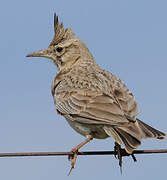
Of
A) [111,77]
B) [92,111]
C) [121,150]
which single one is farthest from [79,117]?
[111,77]

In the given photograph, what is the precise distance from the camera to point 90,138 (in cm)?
806

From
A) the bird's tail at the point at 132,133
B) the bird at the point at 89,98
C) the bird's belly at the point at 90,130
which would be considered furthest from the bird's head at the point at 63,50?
the bird's tail at the point at 132,133

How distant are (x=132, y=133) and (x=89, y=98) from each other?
1333 mm

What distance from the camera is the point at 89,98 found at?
819 centimetres

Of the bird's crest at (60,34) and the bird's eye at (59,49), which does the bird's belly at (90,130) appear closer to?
the bird's eye at (59,49)

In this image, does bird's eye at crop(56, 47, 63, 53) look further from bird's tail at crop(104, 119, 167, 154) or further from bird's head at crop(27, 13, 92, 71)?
bird's tail at crop(104, 119, 167, 154)

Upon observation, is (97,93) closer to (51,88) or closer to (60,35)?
(51,88)

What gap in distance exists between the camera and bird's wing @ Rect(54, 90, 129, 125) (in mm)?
7453

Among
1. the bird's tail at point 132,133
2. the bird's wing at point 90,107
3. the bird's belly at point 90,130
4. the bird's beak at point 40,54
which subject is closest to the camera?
the bird's tail at point 132,133

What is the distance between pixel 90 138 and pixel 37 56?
10.3 feet

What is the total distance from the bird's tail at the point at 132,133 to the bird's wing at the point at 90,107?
5.1 inches

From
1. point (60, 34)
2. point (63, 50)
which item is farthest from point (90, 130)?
point (60, 34)

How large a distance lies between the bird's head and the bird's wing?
1.72 m

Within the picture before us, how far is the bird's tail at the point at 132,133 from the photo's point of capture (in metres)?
6.91
